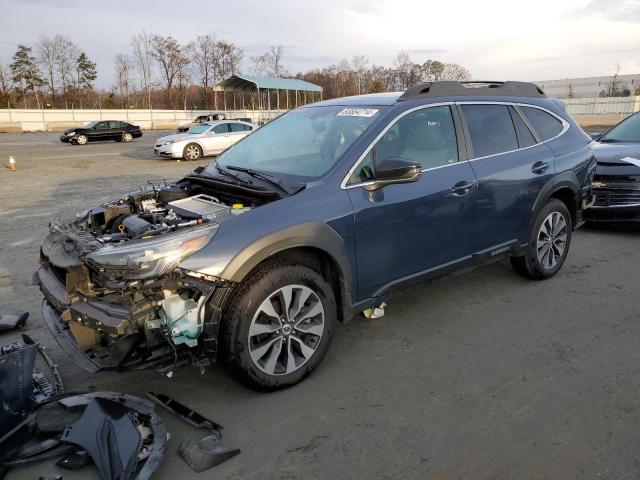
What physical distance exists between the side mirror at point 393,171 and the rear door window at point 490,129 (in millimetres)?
1046

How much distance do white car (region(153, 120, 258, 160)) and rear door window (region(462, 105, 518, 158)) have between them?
14.8 metres

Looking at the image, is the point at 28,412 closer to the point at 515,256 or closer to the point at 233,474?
the point at 233,474

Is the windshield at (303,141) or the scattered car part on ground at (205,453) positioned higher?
the windshield at (303,141)

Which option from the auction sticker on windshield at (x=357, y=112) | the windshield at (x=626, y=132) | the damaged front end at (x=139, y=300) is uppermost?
the auction sticker on windshield at (x=357, y=112)

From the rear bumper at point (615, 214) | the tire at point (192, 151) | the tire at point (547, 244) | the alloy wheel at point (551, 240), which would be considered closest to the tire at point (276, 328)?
the tire at point (547, 244)

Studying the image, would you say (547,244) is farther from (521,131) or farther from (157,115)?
(157,115)

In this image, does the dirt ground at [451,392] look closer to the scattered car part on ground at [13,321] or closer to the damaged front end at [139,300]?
the scattered car part on ground at [13,321]

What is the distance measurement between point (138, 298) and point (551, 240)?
4.16 metres

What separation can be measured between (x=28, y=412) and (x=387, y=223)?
8.27 ft

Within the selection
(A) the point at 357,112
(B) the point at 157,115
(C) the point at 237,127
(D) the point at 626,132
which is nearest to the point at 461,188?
(A) the point at 357,112

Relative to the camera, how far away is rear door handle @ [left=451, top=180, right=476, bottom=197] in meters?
4.11

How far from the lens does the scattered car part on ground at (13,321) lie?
14.1 feet

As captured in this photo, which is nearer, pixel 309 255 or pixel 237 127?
pixel 309 255

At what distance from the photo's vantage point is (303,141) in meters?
4.27
